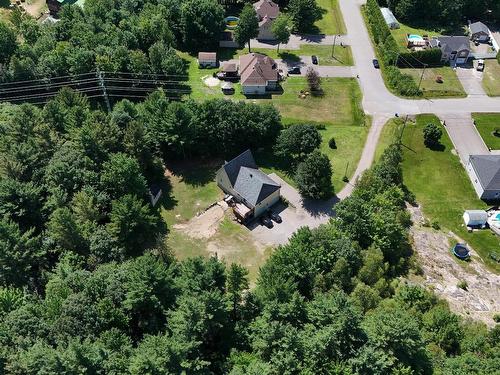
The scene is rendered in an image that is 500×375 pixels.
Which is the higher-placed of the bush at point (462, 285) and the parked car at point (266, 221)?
the parked car at point (266, 221)

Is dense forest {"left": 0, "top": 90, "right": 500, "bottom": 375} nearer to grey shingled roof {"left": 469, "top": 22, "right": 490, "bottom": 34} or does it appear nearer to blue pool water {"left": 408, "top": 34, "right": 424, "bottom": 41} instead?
blue pool water {"left": 408, "top": 34, "right": 424, "bottom": 41}

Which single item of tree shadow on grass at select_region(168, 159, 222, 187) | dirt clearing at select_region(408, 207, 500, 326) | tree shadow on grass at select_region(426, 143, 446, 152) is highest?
tree shadow on grass at select_region(426, 143, 446, 152)

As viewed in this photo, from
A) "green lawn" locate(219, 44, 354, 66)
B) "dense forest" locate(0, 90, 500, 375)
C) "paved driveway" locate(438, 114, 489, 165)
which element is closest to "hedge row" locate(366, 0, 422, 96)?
"green lawn" locate(219, 44, 354, 66)

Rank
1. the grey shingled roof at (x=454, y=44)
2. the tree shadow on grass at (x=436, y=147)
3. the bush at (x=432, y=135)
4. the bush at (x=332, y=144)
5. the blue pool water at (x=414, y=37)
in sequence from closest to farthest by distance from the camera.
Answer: the bush at (x=432, y=135) → the tree shadow on grass at (x=436, y=147) → the bush at (x=332, y=144) → the grey shingled roof at (x=454, y=44) → the blue pool water at (x=414, y=37)

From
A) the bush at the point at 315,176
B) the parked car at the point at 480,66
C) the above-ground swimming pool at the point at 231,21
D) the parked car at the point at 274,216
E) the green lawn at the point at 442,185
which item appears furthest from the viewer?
the above-ground swimming pool at the point at 231,21

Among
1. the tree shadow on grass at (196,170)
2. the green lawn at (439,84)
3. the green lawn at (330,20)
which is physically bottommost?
the tree shadow on grass at (196,170)

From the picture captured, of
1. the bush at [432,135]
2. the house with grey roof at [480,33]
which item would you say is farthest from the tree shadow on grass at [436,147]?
the house with grey roof at [480,33]

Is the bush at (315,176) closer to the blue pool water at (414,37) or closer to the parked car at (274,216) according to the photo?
the parked car at (274,216)
